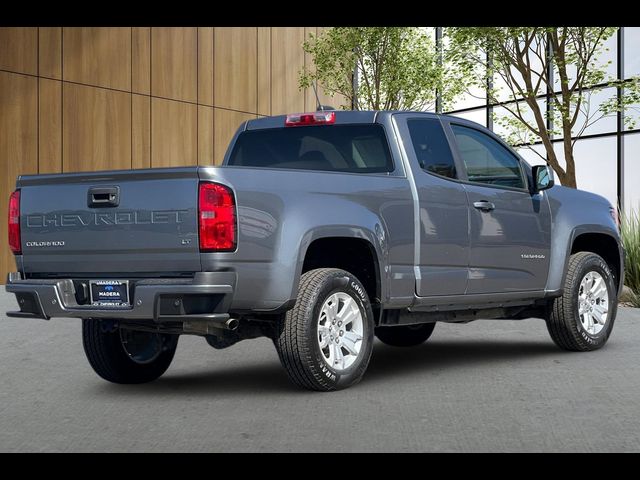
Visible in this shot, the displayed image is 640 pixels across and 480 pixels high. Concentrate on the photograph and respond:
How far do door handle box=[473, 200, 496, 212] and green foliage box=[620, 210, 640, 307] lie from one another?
7413 mm

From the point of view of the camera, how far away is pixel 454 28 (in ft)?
70.7

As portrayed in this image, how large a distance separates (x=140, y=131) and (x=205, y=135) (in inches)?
99.5

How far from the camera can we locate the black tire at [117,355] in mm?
8242

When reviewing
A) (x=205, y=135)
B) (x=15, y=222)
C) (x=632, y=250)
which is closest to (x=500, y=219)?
(x=15, y=222)

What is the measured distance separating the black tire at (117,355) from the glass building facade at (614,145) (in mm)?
19772

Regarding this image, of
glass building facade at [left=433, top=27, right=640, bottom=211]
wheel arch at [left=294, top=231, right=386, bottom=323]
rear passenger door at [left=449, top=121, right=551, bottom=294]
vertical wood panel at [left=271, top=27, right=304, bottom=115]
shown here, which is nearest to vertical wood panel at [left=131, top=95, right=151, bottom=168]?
vertical wood panel at [left=271, top=27, right=304, bottom=115]

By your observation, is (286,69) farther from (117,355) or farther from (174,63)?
(117,355)

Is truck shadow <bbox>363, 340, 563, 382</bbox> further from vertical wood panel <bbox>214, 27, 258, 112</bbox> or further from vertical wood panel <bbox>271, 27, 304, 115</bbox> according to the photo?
vertical wood panel <bbox>271, 27, 304, 115</bbox>

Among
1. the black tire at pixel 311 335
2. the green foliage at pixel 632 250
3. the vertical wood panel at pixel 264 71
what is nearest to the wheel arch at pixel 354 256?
the black tire at pixel 311 335

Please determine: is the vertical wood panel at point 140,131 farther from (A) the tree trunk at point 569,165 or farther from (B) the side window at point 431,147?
(B) the side window at point 431,147

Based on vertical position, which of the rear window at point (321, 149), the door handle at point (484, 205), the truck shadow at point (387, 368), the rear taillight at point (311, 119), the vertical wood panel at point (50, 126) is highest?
the vertical wood panel at point (50, 126)

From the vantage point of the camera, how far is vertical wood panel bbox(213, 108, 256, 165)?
1154 inches

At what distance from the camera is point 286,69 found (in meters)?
32.0

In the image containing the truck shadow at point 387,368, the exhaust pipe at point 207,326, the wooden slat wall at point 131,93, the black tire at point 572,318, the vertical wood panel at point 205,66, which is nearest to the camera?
the exhaust pipe at point 207,326
